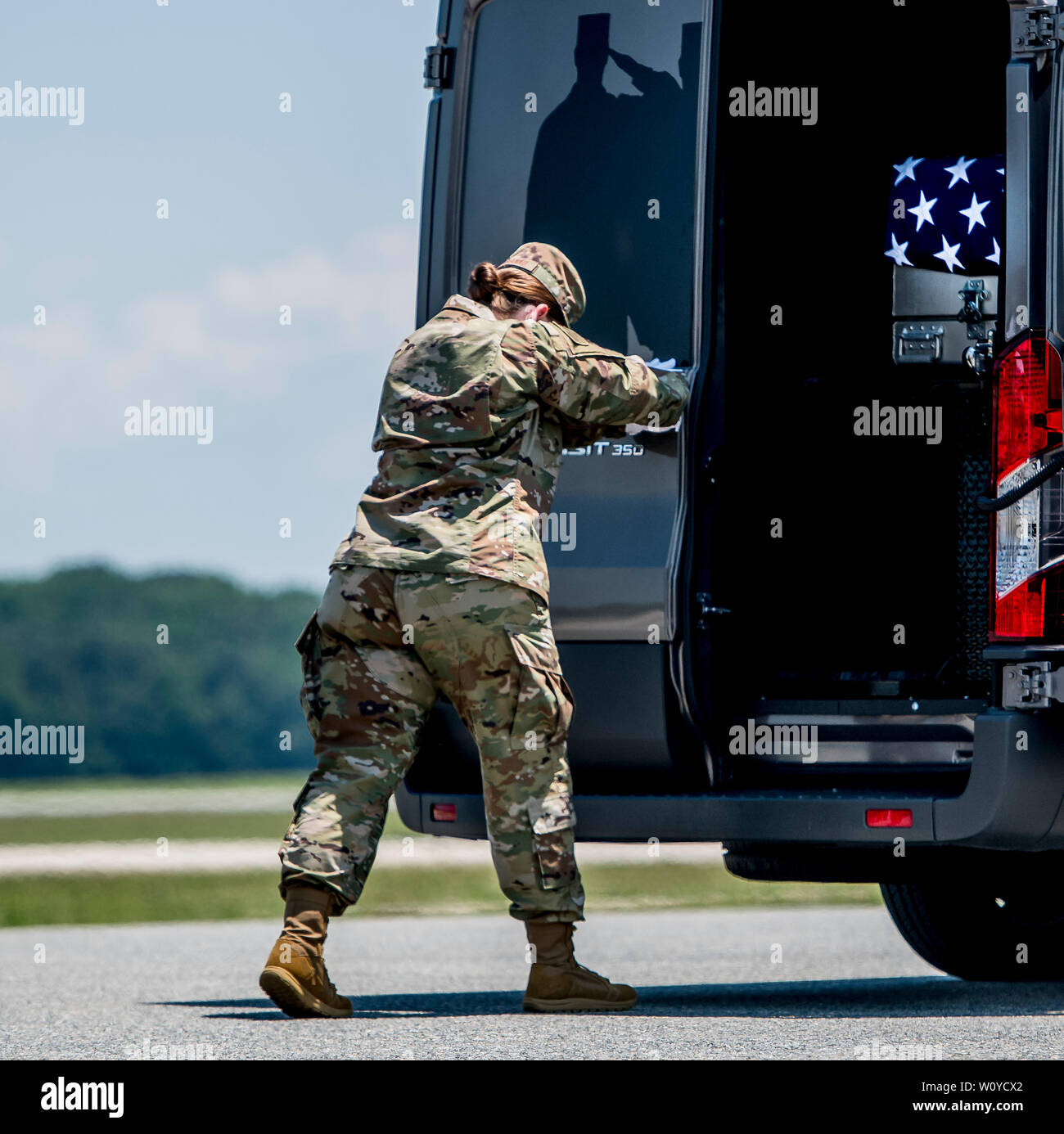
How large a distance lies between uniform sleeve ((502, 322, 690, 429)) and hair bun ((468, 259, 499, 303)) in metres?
0.19

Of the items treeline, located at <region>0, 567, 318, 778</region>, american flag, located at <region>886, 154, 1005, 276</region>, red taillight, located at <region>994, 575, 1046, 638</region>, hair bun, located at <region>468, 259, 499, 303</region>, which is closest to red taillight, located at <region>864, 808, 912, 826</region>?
red taillight, located at <region>994, 575, 1046, 638</region>

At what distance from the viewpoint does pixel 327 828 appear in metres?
5.39

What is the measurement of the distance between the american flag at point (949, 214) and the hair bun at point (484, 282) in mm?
1446

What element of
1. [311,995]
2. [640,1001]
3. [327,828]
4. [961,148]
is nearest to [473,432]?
[327,828]

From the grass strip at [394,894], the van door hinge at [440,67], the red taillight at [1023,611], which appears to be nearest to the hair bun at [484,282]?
the van door hinge at [440,67]

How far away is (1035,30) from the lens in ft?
17.2

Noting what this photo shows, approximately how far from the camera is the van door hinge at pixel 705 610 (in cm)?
566

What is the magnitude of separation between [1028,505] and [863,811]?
2.70 ft

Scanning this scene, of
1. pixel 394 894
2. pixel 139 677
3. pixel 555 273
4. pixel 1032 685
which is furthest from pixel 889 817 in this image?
pixel 139 677

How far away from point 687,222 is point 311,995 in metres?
2.07

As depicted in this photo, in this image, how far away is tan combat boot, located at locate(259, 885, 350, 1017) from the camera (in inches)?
210

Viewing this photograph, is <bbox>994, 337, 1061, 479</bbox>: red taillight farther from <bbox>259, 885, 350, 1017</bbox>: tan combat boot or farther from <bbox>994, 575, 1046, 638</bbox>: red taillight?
<bbox>259, 885, 350, 1017</bbox>: tan combat boot

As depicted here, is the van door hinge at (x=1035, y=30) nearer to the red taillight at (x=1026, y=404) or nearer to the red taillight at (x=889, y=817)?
the red taillight at (x=1026, y=404)

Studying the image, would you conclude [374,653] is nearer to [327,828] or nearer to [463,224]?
[327,828]
